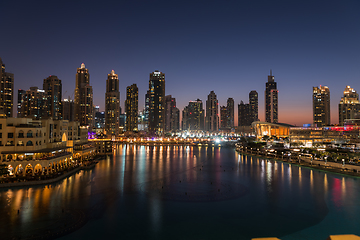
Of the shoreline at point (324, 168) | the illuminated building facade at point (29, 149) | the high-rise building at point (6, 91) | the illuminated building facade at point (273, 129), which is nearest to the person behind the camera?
the illuminated building facade at point (29, 149)

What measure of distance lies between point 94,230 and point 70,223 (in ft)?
8.00

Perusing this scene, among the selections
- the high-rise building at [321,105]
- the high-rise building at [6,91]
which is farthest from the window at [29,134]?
the high-rise building at [321,105]

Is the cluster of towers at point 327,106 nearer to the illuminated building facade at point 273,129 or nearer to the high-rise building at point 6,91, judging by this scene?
the illuminated building facade at point 273,129

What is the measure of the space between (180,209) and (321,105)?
187303 millimetres

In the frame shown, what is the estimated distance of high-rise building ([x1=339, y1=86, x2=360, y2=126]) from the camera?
148 m

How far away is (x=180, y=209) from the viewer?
2309 cm

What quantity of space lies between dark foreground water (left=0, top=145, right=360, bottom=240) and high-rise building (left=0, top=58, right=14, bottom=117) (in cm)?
10056

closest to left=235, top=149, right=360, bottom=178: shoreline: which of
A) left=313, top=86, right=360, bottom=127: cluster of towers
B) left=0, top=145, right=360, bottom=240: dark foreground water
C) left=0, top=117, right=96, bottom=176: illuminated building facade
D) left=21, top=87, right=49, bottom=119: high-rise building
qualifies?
left=0, top=145, right=360, bottom=240: dark foreground water

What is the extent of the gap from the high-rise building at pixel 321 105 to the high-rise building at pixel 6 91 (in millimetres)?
189479

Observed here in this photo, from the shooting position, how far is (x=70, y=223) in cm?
1908

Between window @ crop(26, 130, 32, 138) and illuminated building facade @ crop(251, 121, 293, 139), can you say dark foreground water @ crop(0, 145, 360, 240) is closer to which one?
window @ crop(26, 130, 32, 138)

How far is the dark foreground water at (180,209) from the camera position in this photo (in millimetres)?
18141

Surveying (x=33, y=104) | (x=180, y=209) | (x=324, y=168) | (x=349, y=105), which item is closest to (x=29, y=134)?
(x=180, y=209)

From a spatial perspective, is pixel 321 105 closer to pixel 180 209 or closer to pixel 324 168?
pixel 324 168
